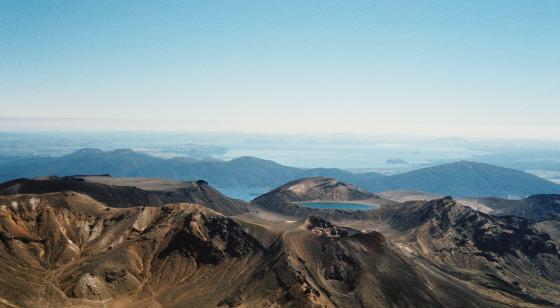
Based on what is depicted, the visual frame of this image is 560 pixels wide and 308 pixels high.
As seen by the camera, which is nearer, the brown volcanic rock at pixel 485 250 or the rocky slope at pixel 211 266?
the rocky slope at pixel 211 266

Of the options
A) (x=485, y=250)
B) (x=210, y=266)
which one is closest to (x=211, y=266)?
(x=210, y=266)

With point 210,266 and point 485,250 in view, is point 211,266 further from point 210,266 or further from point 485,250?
point 485,250

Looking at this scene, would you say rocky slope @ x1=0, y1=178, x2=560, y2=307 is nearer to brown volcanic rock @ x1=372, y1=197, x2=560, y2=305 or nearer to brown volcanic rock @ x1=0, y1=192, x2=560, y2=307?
brown volcanic rock @ x1=0, y1=192, x2=560, y2=307

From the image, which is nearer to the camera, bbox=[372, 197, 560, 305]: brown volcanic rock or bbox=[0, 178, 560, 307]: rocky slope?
bbox=[0, 178, 560, 307]: rocky slope

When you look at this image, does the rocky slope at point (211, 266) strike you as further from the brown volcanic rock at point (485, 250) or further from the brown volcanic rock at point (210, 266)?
the brown volcanic rock at point (485, 250)

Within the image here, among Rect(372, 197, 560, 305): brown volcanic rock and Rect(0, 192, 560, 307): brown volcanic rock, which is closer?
Rect(0, 192, 560, 307): brown volcanic rock

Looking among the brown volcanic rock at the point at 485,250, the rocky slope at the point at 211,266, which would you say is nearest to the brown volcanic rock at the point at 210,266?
the rocky slope at the point at 211,266

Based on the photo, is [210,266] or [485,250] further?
[485,250]

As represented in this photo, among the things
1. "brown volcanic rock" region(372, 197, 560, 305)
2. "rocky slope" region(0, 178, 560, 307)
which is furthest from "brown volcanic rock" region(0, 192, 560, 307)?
"brown volcanic rock" region(372, 197, 560, 305)

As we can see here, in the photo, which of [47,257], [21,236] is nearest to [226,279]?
[47,257]

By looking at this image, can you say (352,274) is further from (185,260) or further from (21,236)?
(21,236)

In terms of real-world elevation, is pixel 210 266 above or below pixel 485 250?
above
